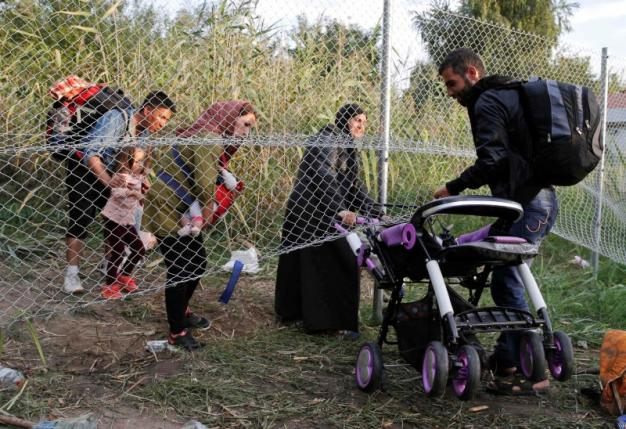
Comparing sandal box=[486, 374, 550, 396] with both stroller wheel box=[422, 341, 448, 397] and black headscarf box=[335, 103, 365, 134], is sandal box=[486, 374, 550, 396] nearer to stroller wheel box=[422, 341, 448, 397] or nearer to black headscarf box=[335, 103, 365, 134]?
stroller wheel box=[422, 341, 448, 397]

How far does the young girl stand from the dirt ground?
19 centimetres

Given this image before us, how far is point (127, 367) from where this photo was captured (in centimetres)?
339

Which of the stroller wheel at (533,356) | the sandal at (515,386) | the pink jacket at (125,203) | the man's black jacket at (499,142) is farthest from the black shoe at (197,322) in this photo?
the stroller wheel at (533,356)

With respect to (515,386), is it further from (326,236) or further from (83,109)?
(83,109)

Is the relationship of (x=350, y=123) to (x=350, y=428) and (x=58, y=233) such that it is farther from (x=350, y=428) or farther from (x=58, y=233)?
(x=58, y=233)

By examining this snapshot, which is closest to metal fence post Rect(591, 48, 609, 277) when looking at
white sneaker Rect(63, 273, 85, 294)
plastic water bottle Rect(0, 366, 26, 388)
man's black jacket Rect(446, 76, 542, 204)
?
man's black jacket Rect(446, 76, 542, 204)

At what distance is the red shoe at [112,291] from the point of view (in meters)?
4.11

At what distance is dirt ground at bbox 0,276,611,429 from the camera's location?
2.88m

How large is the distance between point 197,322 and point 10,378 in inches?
50.8

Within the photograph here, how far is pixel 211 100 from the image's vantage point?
5133 mm

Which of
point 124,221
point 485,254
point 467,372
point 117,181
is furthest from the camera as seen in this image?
point 124,221

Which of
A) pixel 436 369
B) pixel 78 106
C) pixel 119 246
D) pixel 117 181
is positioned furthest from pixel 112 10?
pixel 436 369

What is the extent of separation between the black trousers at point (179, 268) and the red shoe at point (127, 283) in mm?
779

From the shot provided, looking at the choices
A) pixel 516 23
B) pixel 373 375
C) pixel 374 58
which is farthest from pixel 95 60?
pixel 516 23
